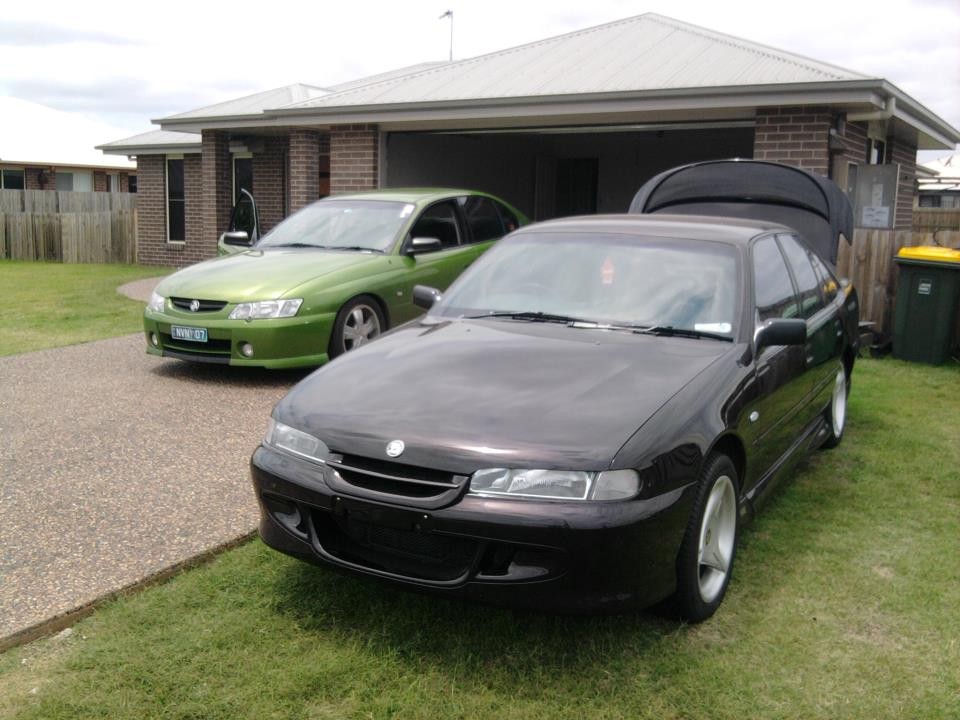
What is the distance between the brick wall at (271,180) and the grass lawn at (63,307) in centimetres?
241

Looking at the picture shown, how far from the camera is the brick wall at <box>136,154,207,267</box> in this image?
2058 cm

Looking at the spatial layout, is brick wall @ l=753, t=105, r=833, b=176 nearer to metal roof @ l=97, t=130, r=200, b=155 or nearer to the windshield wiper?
the windshield wiper

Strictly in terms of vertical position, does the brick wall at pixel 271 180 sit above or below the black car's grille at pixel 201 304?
above

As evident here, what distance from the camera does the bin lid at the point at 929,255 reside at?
372 inches

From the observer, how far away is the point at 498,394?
3553mm

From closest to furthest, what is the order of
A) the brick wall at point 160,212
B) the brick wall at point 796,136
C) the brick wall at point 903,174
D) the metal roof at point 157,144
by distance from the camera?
1. the brick wall at point 796,136
2. the brick wall at point 903,174
3. the metal roof at point 157,144
4. the brick wall at point 160,212

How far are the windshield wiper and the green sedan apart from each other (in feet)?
13.3

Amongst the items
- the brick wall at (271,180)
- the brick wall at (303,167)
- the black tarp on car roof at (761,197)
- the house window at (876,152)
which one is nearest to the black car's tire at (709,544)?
the black tarp on car roof at (761,197)

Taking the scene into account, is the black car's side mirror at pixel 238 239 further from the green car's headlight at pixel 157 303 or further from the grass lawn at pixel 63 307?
the green car's headlight at pixel 157 303

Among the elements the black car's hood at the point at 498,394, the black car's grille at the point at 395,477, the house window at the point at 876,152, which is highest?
the house window at the point at 876,152

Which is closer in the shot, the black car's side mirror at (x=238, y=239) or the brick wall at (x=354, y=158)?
the black car's side mirror at (x=238, y=239)

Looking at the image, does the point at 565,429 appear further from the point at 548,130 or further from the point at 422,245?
the point at 548,130

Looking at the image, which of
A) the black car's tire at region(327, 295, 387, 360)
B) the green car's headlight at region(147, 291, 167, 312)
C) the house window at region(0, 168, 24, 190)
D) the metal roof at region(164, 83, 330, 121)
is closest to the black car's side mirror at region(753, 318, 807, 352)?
the black car's tire at region(327, 295, 387, 360)

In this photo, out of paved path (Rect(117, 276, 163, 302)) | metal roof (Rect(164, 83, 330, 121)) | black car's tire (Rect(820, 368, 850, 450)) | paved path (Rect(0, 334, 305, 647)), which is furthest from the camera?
metal roof (Rect(164, 83, 330, 121))
